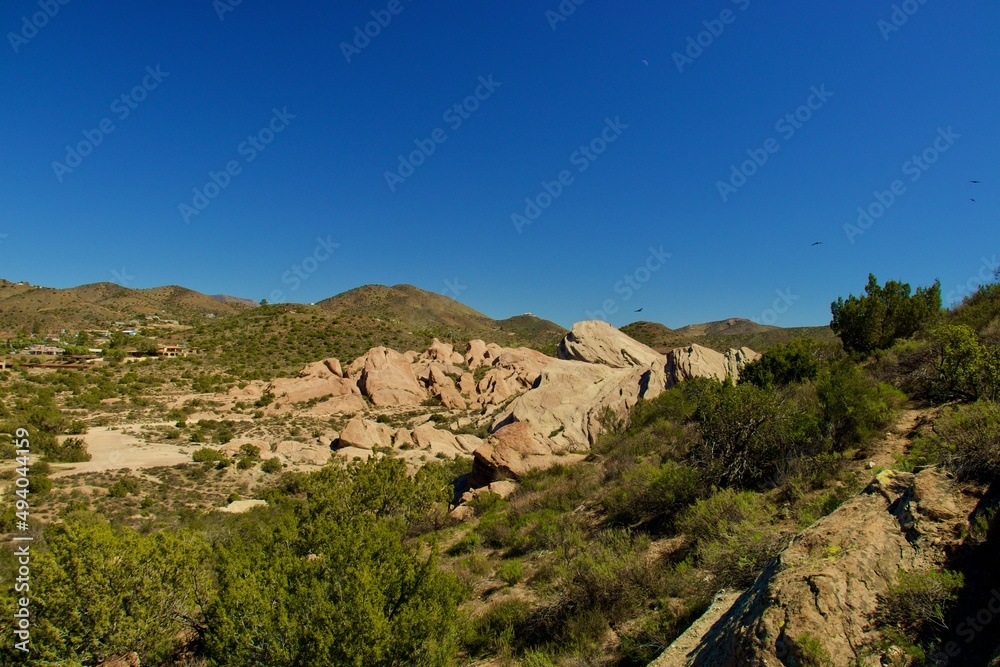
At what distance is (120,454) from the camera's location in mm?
23922

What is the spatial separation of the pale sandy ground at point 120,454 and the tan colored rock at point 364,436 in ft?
25.9

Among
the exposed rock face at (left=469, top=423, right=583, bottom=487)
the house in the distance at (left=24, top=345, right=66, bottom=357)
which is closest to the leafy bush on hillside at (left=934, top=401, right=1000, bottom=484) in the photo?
the exposed rock face at (left=469, top=423, right=583, bottom=487)

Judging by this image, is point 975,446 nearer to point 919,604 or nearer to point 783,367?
point 919,604

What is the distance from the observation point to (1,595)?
5.85 meters

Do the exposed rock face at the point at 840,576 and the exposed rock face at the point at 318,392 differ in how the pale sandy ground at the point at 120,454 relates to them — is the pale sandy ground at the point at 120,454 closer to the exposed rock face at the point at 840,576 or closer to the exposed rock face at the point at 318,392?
the exposed rock face at the point at 318,392

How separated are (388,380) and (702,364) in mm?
26038

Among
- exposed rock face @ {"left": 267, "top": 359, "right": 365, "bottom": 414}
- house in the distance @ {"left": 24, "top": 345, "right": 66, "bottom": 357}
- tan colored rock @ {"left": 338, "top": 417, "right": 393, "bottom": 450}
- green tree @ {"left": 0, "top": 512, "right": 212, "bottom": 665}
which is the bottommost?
green tree @ {"left": 0, "top": 512, "right": 212, "bottom": 665}

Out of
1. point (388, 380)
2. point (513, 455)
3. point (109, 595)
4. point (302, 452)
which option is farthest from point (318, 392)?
point (109, 595)

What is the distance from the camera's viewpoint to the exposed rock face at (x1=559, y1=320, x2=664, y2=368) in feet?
102

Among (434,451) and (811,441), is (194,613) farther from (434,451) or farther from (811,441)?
(434,451)

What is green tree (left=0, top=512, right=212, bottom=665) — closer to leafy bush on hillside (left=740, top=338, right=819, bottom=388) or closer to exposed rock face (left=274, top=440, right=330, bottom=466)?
leafy bush on hillside (left=740, top=338, right=819, bottom=388)

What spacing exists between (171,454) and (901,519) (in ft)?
99.6

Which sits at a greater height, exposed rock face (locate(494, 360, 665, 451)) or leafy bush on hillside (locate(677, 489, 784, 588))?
exposed rock face (locate(494, 360, 665, 451))

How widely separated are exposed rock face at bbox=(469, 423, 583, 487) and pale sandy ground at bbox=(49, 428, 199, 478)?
17.0 metres
